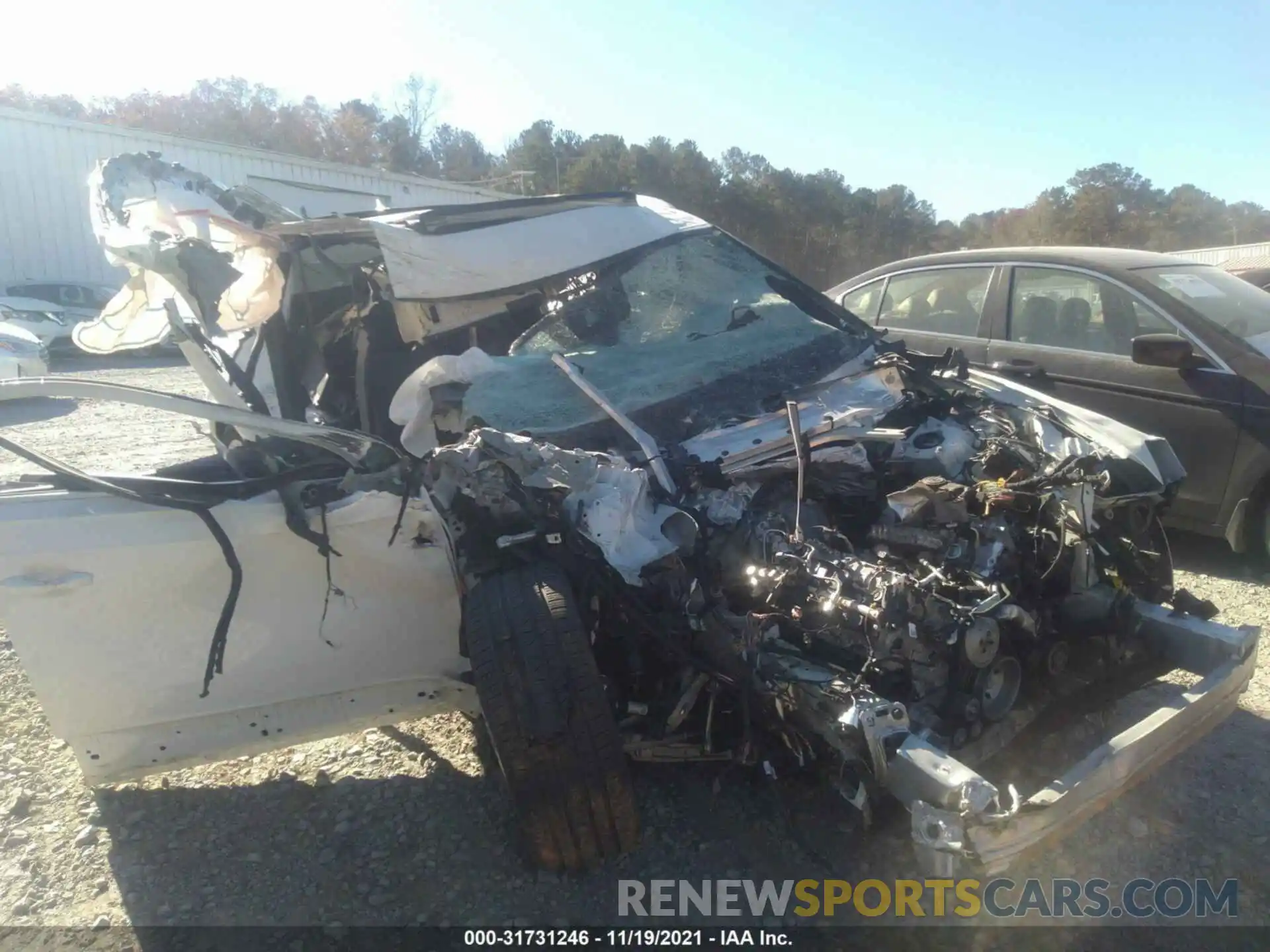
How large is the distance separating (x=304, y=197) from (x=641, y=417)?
1514 cm

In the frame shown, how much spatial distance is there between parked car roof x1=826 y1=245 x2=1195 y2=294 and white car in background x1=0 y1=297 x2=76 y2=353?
1469 centimetres

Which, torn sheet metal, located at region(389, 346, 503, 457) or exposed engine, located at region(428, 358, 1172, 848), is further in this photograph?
torn sheet metal, located at region(389, 346, 503, 457)

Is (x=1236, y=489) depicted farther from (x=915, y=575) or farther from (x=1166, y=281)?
(x=915, y=575)

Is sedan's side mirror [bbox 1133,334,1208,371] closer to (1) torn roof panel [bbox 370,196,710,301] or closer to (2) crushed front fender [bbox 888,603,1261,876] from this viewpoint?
(2) crushed front fender [bbox 888,603,1261,876]

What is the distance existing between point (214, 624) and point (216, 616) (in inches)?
1.0

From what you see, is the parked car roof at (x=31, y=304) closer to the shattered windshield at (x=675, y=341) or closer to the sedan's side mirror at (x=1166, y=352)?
the shattered windshield at (x=675, y=341)

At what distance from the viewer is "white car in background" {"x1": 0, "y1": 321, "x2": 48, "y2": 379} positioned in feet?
34.0

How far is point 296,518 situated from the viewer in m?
2.41

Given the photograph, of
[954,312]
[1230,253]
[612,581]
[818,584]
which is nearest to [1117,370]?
[954,312]

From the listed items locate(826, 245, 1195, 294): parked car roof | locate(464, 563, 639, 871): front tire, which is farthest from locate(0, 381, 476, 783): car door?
locate(826, 245, 1195, 294): parked car roof

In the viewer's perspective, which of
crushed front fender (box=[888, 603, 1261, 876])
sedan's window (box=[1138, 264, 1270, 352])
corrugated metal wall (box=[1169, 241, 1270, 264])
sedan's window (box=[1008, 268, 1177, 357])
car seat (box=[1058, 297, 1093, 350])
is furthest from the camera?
corrugated metal wall (box=[1169, 241, 1270, 264])

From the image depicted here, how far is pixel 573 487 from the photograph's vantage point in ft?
8.31

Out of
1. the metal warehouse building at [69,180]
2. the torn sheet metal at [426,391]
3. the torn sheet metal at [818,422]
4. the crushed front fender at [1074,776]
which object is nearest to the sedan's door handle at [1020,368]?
the torn sheet metal at [818,422]

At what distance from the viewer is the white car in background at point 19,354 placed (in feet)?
34.0
